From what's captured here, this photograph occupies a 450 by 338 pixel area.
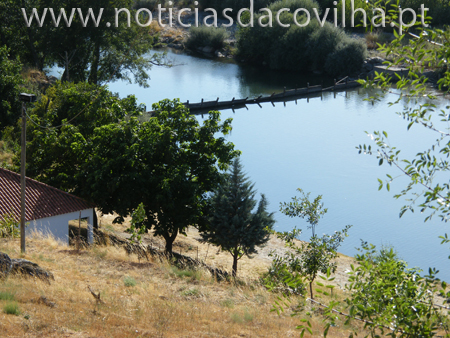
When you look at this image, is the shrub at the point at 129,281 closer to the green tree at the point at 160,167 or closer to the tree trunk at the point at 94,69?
the green tree at the point at 160,167

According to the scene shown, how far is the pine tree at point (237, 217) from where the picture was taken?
1852cm

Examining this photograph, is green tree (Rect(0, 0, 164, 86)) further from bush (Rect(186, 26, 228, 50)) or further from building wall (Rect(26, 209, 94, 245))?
bush (Rect(186, 26, 228, 50))

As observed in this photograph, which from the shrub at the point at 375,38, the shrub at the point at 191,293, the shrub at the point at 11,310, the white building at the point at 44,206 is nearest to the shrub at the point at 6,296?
the shrub at the point at 11,310

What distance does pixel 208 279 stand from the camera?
13922 millimetres

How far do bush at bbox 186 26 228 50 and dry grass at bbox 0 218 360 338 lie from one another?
2362 inches

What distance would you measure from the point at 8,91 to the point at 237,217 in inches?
853

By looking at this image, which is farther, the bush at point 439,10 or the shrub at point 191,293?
the bush at point 439,10

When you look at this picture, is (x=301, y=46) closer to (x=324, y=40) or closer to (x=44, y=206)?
(x=324, y=40)

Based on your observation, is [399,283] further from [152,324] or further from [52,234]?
[52,234]

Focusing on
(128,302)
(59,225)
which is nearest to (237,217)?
(59,225)

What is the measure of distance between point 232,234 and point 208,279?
4.65 meters

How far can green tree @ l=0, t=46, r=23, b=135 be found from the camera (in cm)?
3192

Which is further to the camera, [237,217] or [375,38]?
[375,38]

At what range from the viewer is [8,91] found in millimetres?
32250
